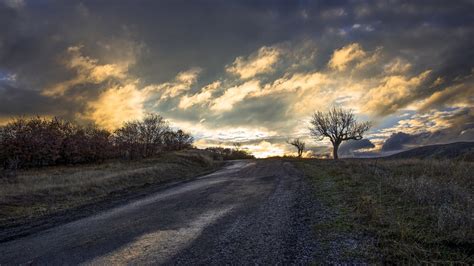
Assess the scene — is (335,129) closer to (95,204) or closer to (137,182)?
(137,182)

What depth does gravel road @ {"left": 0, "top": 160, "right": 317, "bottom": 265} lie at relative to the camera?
5551 millimetres

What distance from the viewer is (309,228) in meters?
6.82

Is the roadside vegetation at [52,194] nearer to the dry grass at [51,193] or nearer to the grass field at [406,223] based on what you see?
the dry grass at [51,193]

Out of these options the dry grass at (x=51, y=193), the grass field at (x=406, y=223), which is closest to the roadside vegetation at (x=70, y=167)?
the dry grass at (x=51, y=193)

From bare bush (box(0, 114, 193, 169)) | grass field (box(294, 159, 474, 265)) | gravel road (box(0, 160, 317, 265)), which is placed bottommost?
gravel road (box(0, 160, 317, 265))

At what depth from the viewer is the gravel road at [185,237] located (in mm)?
5551

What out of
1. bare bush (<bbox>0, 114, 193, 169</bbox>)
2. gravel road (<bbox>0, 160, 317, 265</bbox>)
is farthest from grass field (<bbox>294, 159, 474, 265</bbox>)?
bare bush (<bbox>0, 114, 193, 169</bbox>)

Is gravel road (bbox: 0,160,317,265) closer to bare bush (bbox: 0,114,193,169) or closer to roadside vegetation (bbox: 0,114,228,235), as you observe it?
roadside vegetation (bbox: 0,114,228,235)

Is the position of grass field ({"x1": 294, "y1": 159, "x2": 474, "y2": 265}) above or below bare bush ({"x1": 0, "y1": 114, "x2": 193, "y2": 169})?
below

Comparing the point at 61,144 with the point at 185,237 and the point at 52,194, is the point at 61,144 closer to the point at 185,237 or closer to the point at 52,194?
the point at 52,194

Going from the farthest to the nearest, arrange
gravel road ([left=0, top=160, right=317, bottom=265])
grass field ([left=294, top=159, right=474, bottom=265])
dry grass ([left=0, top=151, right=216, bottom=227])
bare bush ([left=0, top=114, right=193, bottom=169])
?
bare bush ([left=0, top=114, right=193, bottom=169]), dry grass ([left=0, top=151, right=216, bottom=227]), gravel road ([left=0, top=160, right=317, bottom=265]), grass field ([left=294, top=159, right=474, bottom=265])

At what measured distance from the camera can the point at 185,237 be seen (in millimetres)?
6797

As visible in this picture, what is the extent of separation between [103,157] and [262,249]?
3480cm

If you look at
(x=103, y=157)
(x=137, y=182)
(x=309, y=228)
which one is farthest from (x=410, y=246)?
(x=103, y=157)
